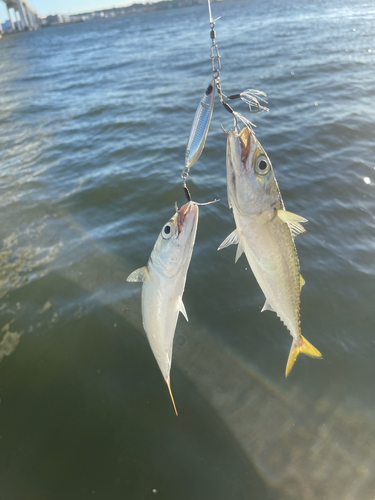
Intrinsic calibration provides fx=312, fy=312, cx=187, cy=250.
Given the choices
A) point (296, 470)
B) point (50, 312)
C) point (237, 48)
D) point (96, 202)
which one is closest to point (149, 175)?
point (96, 202)

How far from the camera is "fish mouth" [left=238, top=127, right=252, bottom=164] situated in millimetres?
2717

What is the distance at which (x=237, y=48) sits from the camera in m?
27.1

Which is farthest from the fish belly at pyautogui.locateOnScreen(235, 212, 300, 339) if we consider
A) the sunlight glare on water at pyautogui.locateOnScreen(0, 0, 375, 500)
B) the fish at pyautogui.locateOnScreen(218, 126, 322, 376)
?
the sunlight glare on water at pyautogui.locateOnScreen(0, 0, 375, 500)

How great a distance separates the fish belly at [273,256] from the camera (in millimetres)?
2922

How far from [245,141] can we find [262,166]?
27 cm

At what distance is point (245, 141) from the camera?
8.94ft

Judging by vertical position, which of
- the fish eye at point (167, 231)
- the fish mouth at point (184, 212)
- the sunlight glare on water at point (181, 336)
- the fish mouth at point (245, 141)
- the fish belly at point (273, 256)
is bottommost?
the sunlight glare on water at point (181, 336)

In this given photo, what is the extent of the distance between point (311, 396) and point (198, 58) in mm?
27193

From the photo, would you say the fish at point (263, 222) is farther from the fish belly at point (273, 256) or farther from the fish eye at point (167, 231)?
the fish eye at point (167, 231)

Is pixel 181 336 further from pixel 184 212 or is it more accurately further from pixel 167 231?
pixel 184 212

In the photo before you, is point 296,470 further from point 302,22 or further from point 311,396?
point 302,22

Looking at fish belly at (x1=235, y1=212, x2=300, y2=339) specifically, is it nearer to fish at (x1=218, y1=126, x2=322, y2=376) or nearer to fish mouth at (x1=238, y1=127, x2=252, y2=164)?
fish at (x1=218, y1=126, x2=322, y2=376)

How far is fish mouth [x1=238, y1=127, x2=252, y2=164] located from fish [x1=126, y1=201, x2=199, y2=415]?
64 centimetres

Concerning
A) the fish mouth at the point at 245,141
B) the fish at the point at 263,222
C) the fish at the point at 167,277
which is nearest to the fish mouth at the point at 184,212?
the fish at the point at 167,277
